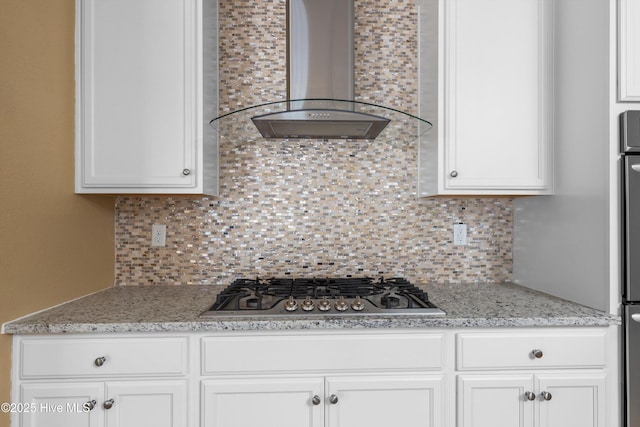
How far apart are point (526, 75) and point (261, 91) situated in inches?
50.2

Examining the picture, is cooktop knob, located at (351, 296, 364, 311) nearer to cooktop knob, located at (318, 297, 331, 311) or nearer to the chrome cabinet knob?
cooktop knob, located at (318, 297, 331, 311)

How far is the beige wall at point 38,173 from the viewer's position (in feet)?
4.23

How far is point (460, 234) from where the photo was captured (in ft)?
6.61

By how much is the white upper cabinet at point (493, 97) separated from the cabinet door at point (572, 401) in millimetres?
781

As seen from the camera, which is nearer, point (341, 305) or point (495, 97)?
point (341, 305)

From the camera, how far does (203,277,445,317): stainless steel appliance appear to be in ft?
4.61

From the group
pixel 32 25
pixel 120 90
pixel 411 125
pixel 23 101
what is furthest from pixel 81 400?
pixel 411 125

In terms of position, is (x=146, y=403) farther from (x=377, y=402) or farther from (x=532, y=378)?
(x=532, y=378)

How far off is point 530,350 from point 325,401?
0.78 metres

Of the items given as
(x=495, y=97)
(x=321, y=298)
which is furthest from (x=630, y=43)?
(x=321, y=298)

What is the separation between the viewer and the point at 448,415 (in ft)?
4.50

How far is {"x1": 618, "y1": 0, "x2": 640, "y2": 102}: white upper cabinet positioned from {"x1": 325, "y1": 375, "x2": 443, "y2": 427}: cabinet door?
136cm

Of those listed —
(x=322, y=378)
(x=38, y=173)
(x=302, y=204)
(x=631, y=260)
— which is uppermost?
(x=38, y=173)

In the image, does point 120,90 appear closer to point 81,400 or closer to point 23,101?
point 23,101
